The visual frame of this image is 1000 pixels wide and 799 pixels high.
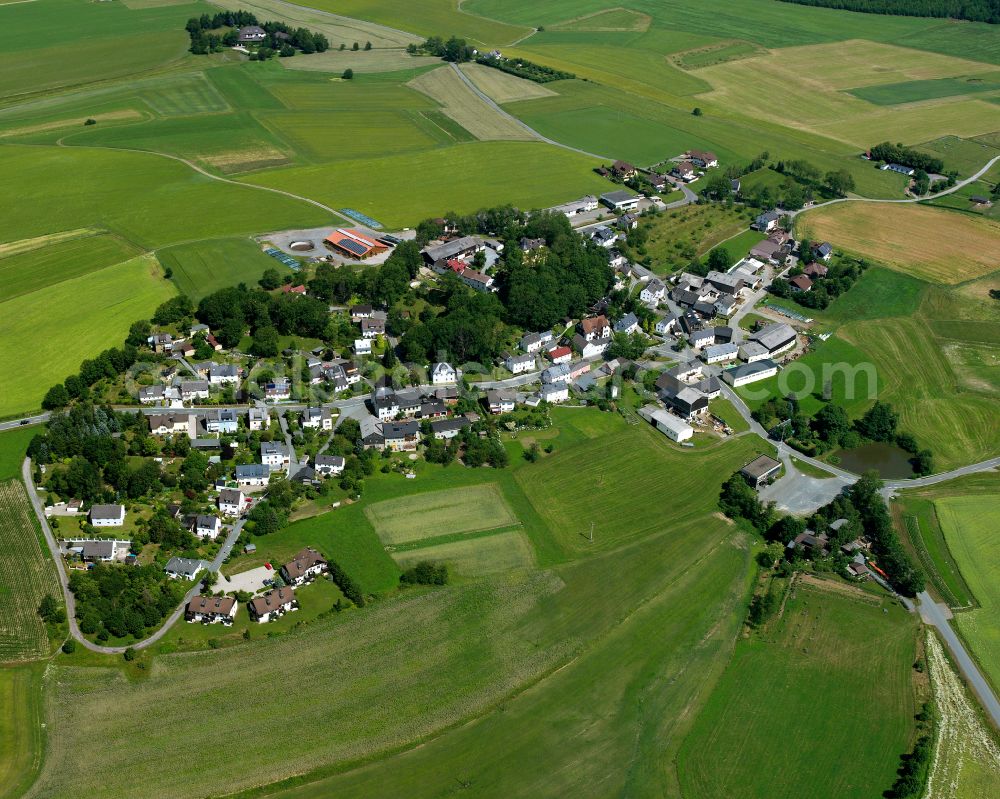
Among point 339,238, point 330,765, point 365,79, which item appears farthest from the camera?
point 365,79

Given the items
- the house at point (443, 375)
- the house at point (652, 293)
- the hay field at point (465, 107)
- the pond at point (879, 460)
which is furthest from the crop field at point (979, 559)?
the hay field at point (465, 107)

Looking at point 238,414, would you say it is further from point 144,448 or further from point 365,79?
point 365,79

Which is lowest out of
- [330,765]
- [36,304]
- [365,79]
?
[330,765]

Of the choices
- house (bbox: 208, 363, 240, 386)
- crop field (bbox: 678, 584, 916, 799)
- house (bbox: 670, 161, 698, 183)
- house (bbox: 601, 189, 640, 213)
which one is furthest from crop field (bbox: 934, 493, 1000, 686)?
house (bbox: 670, 161, 698, 183)

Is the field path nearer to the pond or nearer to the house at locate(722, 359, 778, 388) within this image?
the house at locate(722, 359, 778, 388)

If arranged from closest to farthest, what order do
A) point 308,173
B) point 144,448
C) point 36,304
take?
1. point 144,448
2. point 36,304
3. point 308,173

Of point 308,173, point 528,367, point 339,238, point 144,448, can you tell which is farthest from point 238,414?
point 308,173

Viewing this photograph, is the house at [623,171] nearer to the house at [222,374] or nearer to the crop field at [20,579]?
the house at [222,374]
